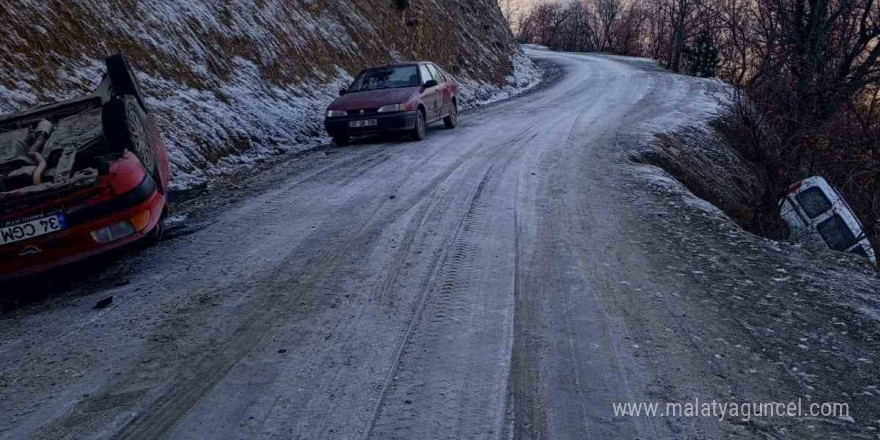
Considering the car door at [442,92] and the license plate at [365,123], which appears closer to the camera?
the license plate at [365,123]

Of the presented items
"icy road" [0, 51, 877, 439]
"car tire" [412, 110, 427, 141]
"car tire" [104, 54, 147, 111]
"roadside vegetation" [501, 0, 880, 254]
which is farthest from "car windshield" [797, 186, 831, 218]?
"car tire" [104, 54, 147, 111]

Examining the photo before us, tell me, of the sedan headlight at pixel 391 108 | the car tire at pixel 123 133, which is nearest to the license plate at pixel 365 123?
the sedan headlight at pixel 391 108

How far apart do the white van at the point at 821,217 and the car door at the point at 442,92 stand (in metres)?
Result: 6.85

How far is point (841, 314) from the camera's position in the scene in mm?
4258

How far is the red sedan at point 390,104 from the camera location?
11117mm

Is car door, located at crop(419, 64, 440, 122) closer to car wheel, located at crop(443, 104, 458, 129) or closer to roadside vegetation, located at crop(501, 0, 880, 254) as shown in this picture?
car wheel, located at crop(443, 104, 458, 129)

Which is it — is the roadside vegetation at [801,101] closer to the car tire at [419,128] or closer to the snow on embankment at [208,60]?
the car tire at [419,128]

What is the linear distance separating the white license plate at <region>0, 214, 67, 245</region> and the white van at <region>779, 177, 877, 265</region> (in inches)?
359

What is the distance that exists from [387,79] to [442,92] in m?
1.35

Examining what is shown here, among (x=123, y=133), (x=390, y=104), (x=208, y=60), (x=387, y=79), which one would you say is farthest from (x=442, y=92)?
(x=123, y=133)

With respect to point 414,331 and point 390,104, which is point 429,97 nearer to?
point 390,104

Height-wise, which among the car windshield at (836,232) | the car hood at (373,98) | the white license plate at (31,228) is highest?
the car hood at (373,98)

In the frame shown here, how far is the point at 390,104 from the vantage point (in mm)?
11203

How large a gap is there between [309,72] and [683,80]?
732 inches
